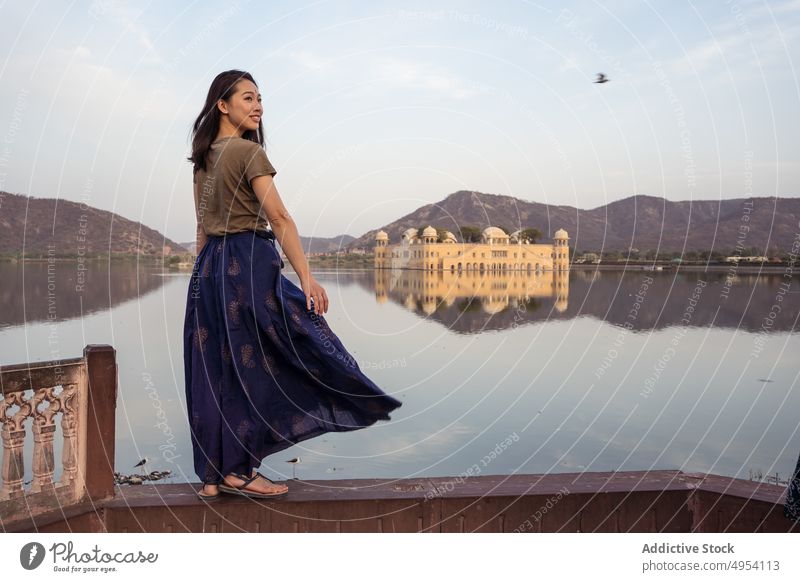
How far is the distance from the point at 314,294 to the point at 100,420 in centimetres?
79

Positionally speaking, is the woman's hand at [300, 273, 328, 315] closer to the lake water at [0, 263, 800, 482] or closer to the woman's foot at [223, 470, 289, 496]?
the woman's foot at [223, 470, 289, 496]

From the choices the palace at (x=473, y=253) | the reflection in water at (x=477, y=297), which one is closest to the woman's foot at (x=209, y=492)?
the reflection in water at (x=477, y=297)

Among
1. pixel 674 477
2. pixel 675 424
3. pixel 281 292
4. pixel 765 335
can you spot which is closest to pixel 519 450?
pixel 675 424

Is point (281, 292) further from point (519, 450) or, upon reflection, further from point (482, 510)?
point (519, 450)

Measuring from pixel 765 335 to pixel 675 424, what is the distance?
1541 centimetres

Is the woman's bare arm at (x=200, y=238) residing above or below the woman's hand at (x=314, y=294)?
above

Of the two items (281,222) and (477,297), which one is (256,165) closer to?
(281,222)

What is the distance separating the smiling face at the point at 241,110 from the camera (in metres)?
2.47

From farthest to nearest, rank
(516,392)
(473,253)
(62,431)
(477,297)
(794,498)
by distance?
1. (473,253)
2. (477,297)
3. (516,392)
4. (62,431)
5. (794,498)

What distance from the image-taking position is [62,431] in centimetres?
236

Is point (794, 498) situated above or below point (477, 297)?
above

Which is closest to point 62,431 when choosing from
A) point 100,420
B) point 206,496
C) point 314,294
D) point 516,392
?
point 100,420

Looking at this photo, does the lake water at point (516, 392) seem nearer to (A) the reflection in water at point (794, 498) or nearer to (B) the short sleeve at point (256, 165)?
(B) the short sleeve at point (256, 165)

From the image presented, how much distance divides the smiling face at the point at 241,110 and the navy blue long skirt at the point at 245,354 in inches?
14.1
